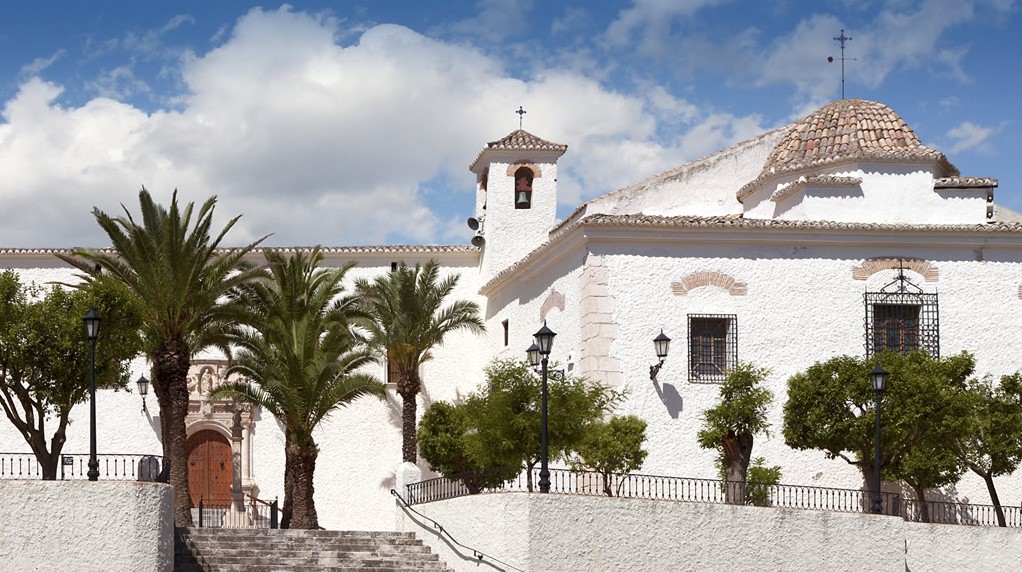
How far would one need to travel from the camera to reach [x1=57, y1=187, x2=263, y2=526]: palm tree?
2405cm

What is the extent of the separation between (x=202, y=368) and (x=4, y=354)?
1103 cm

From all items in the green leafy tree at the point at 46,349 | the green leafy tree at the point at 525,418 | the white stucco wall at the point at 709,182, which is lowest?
the green leafy tree at the point at 525,418

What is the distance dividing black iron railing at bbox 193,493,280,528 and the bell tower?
7170mm

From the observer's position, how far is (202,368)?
32500 mm

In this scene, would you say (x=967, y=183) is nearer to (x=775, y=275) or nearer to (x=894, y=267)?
(x=894, y=267)

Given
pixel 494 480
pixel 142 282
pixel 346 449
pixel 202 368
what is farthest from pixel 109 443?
pixel 494 480

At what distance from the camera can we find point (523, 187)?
32938mm

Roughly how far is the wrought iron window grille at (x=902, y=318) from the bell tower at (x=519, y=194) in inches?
345

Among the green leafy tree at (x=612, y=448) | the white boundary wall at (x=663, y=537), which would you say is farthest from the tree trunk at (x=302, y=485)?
the green leafy tree at (x=612, y=448)

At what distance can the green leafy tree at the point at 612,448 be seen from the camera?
2319cm

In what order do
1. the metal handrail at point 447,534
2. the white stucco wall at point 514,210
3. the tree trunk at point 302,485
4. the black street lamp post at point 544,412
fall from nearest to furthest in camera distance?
the black street lamp post at point 544,412, the metal handrail at point 447,534, the tree trunk at point 302,485, the white stucco wall at point 514,210

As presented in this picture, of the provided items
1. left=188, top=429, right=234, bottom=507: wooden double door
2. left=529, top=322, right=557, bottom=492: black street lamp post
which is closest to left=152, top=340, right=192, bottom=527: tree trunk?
left=188, top=429, right=234, bottom=507: wooden double door

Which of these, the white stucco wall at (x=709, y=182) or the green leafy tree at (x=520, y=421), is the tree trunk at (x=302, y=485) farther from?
the white stucco wall at (x=709, y=182)

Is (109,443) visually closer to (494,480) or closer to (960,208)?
(494,480)
